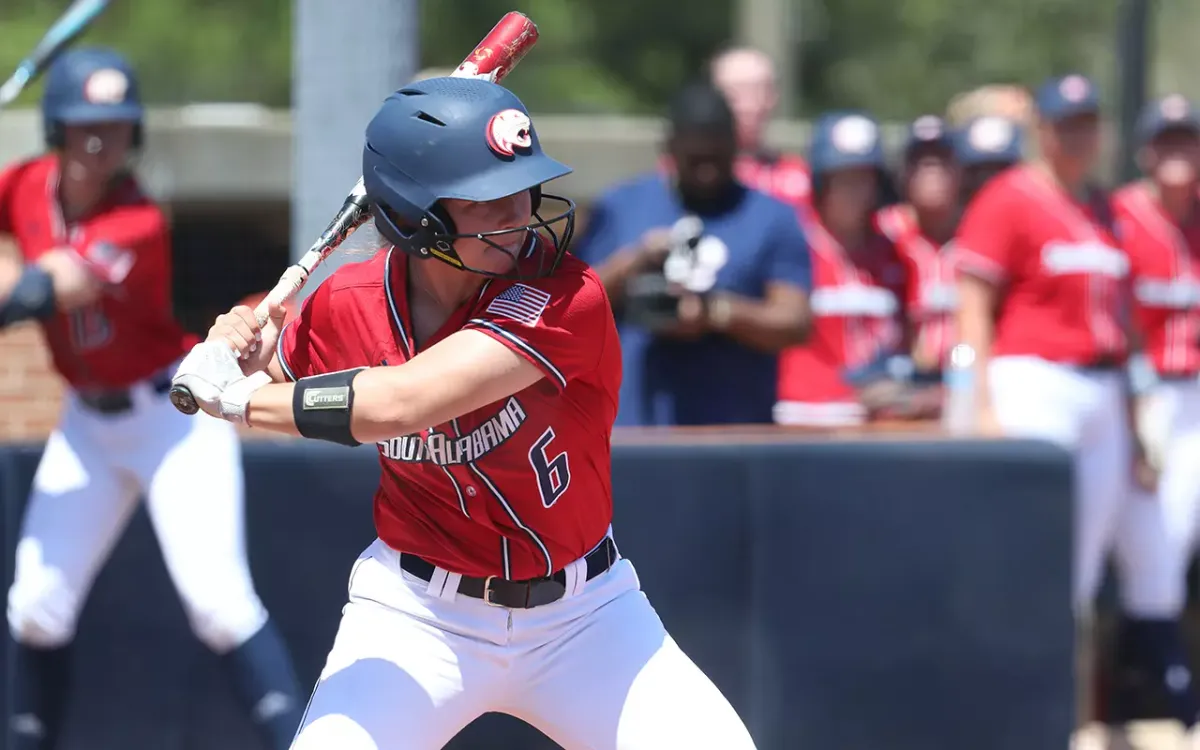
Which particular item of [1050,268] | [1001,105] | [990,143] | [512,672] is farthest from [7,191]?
[1001,105]

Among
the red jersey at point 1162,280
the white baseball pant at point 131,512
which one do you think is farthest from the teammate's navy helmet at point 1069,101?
the white baseball pant at point 131,512

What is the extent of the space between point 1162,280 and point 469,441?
3.90 meters

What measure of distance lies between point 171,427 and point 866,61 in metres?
15.7

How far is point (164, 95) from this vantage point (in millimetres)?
10062

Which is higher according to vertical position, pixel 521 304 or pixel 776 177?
pixel 776 177

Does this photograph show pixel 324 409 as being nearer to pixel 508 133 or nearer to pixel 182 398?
pixel 182 398

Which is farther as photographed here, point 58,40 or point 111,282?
point 58,40

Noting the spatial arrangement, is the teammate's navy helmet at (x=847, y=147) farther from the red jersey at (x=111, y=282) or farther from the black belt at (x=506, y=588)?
the black belt at (x=506, y=588)

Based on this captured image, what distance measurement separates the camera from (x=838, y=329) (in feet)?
20.3

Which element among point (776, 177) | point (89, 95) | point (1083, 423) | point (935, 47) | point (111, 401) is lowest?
point (1083, 423)

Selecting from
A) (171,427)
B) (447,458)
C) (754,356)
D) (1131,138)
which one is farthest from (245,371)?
(1131,138)

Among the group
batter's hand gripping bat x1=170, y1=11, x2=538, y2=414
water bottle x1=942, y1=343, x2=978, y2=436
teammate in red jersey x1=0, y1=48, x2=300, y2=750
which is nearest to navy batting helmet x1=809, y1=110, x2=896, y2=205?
water bottle x1=942, y1=343, x2=978, y2=436

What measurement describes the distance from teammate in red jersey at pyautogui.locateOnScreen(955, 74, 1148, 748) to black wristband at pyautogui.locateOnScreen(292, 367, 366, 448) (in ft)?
10.5

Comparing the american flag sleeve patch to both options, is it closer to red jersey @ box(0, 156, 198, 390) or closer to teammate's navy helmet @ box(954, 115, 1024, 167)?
red jersey @ box(0, 156, 198, 390)
